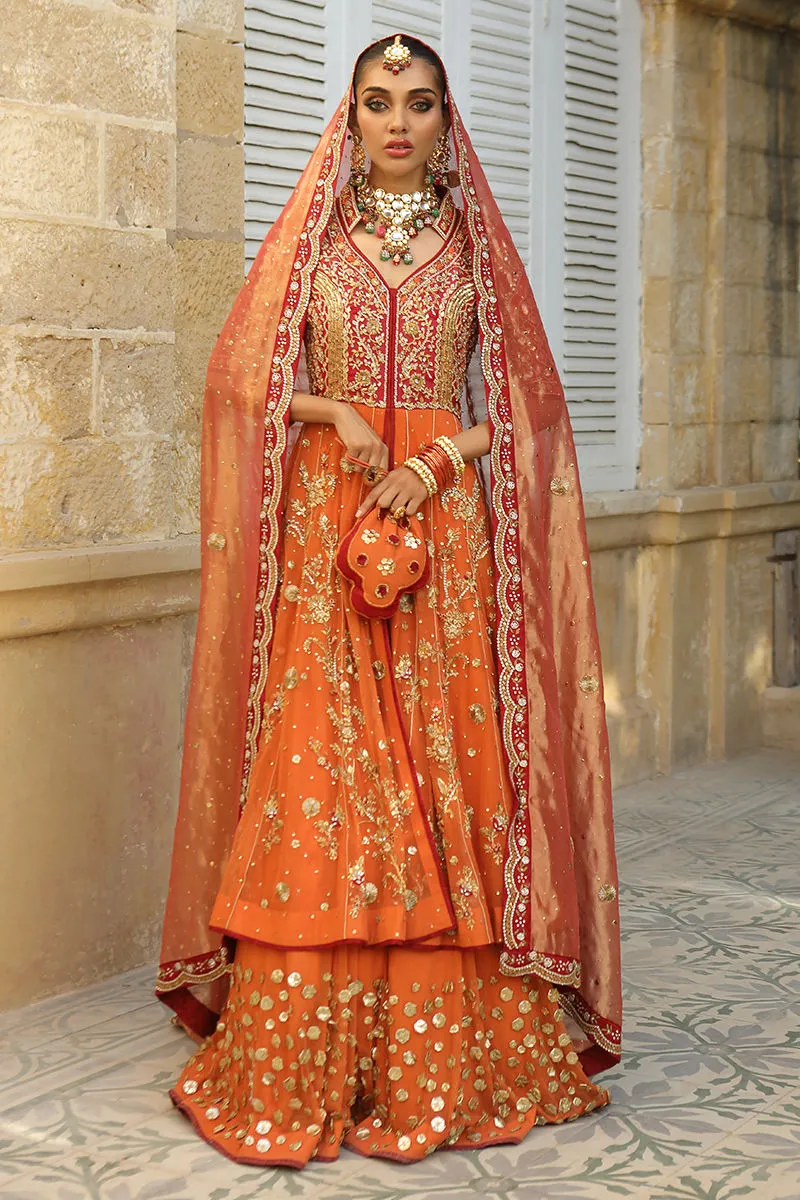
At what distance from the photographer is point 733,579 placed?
5922 mm

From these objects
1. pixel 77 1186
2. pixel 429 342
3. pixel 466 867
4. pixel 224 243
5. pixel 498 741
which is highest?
pixel 224 243

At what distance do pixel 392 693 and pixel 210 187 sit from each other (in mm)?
1531

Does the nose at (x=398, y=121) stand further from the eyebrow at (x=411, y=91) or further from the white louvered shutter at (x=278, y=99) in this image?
the white louvered shutter at (x=278, y=99)

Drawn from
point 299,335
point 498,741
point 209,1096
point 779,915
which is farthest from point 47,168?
point 779,915

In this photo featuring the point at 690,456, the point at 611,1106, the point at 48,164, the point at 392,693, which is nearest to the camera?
the point at 392,693

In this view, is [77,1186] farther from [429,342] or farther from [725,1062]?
[429,342]

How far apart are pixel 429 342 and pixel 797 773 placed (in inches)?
131

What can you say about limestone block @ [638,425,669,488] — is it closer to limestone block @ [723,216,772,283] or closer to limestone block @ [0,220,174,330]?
limestone block @ [723,216,772,283]

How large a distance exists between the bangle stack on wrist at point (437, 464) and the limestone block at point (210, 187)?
3.98ft

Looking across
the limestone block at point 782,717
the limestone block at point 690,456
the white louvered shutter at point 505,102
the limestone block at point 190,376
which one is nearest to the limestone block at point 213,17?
the limestone block at point 190,376

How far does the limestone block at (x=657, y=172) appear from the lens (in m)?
5.50

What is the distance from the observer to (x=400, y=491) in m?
2.78

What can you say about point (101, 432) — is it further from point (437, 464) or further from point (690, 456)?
point (690, 456)

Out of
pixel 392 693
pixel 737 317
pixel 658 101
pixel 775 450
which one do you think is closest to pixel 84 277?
pixel 392 693
